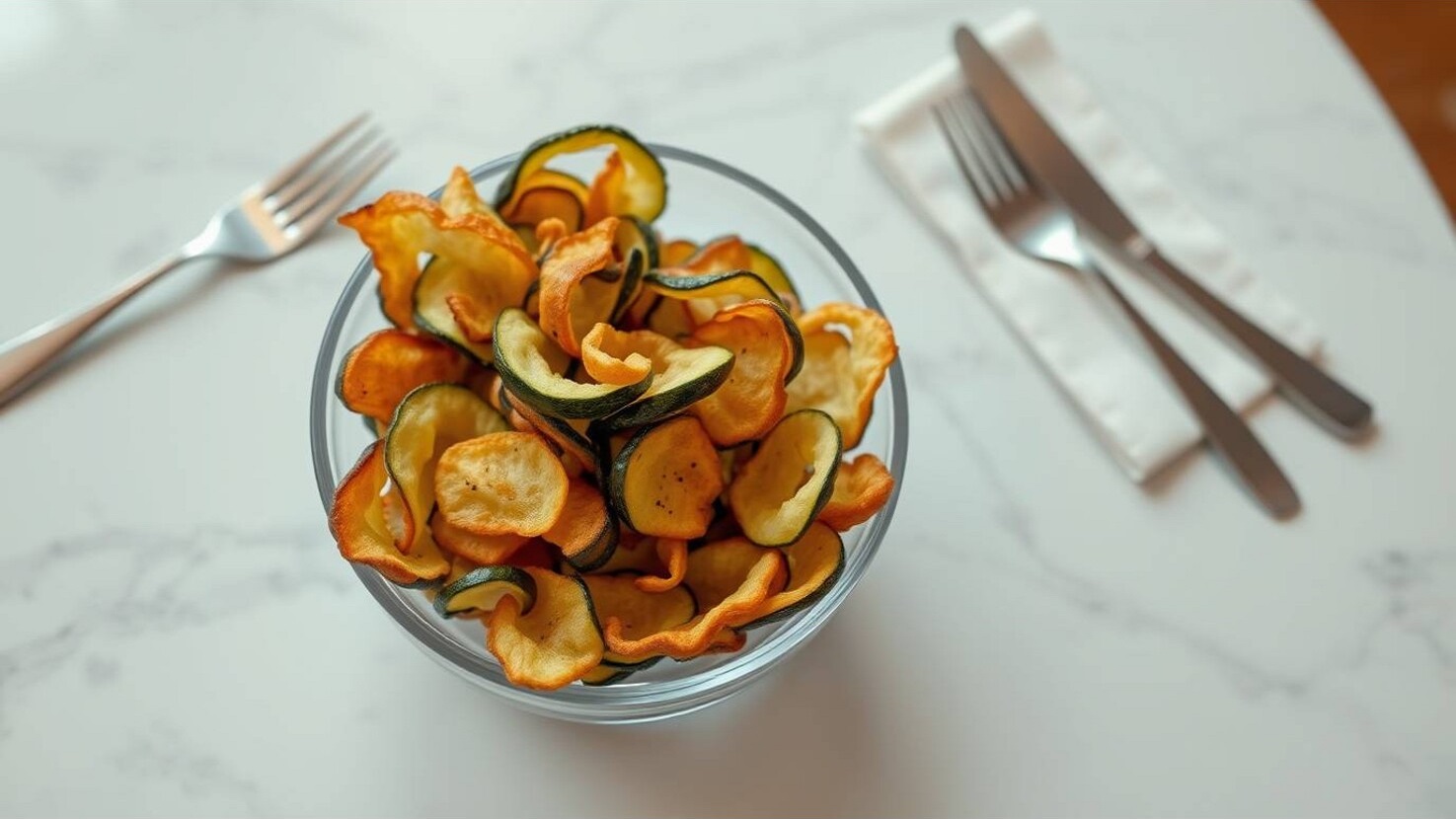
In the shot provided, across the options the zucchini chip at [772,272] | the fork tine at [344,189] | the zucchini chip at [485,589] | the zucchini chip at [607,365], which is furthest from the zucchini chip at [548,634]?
the fork tine at [344,189]

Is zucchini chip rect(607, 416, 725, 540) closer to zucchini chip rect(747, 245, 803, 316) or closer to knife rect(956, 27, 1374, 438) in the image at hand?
zucchini chip rect(747, 245, 803, 316)

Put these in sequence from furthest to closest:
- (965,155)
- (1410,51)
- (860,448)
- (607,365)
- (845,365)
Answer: (1410,51)
(965,155)
(860,448)
(845,365)
(607,365)

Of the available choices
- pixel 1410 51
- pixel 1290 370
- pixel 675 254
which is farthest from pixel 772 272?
pixel 1410 51

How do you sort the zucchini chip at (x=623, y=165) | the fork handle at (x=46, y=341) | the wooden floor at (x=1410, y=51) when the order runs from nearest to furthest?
1. the zucchini chip at (x=623, y=165)
2. the fork handle at (x=46, y=341)
3. the wooden floor at (x=1410, y=51)

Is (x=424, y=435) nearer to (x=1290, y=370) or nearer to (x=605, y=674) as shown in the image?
(x=605, y=674)

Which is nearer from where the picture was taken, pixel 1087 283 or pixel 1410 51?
pixel 1087 283

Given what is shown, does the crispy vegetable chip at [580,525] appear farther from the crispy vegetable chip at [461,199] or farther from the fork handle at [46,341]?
the fork handle at [46,341]

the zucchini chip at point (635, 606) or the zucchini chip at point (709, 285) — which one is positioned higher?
the zucchini chip at point (709, 285)

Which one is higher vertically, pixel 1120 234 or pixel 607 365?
pixel 607 365
